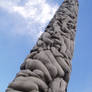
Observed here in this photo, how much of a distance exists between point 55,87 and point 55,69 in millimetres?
232

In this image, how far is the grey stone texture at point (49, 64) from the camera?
192cm

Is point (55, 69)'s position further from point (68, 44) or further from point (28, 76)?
point (68, 44)

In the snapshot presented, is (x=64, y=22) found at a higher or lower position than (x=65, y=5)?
lower

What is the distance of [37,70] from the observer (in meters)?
2.09

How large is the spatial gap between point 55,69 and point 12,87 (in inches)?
20.7

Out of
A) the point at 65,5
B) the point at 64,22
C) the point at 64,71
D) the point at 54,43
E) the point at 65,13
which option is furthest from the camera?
the point at 65,5

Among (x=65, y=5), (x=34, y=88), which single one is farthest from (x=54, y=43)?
(x=65, y=5)

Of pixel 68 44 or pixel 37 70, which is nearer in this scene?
pixel 37 70

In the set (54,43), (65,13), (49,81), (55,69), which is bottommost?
(49,81)

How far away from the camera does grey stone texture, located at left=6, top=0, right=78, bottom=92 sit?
6.29 feet

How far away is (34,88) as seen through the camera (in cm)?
183

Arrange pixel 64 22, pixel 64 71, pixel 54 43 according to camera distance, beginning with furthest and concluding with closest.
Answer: pixel 64 22 < pixel 54 43 < pixel 64 71

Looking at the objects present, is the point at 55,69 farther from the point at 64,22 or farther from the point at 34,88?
the point at 64,22

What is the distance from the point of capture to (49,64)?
7.30 feet
